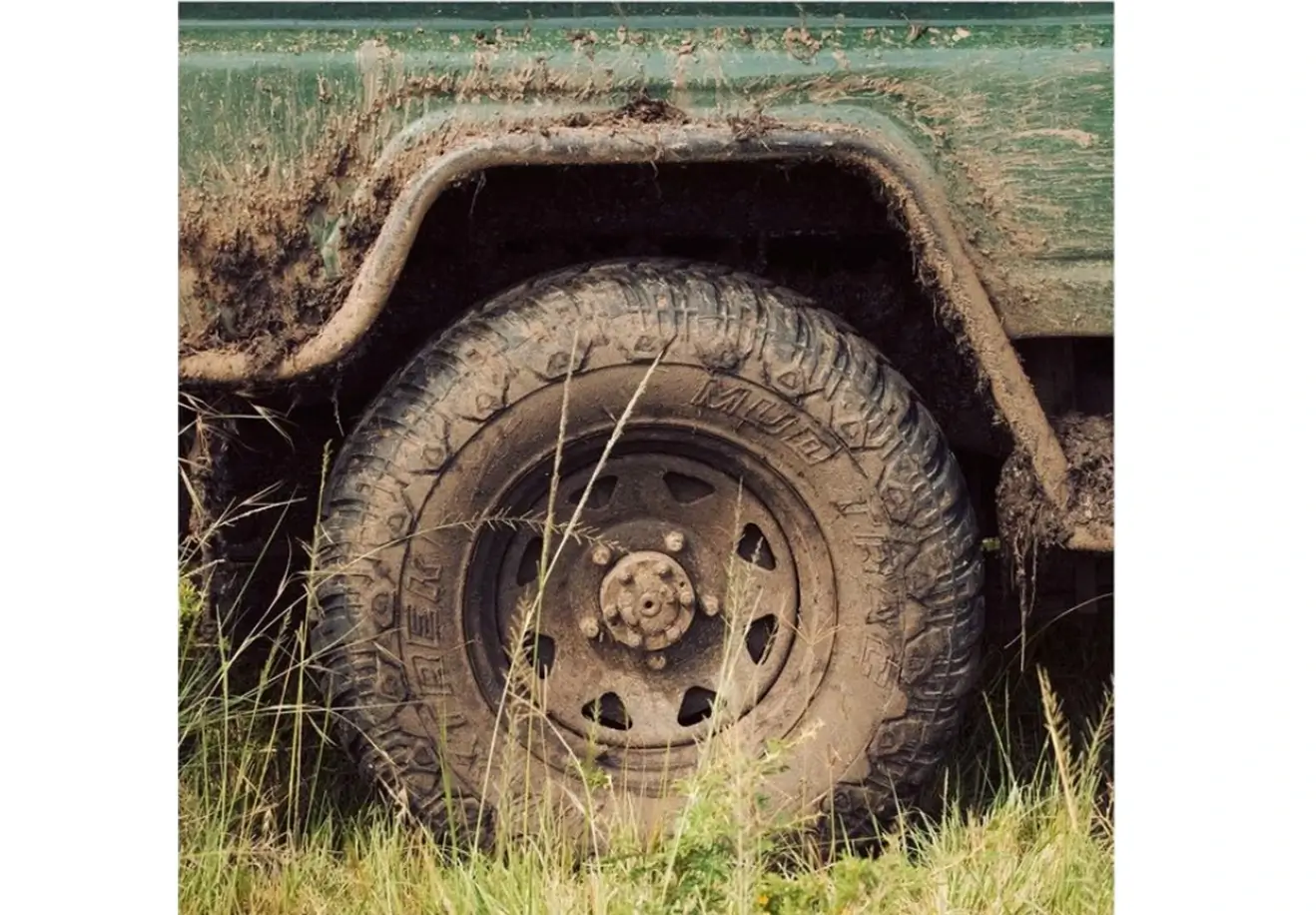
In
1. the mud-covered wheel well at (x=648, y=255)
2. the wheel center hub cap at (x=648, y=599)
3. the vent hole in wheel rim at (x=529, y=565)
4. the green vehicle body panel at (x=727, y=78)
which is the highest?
the green vehicle body panel at (x=727, y=78)

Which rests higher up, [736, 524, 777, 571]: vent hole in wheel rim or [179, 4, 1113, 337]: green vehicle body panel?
[179, 4, 1113, 337]: green vehicle body panel

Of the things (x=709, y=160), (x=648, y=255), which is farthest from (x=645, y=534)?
(x=709, y=160)

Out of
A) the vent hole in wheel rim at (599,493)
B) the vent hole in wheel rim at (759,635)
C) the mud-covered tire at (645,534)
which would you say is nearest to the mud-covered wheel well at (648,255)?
the mud-covered tire at (645,534)

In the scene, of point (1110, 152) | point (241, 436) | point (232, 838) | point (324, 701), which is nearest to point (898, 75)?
point (1110, 152)

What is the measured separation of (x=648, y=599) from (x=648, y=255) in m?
0.62

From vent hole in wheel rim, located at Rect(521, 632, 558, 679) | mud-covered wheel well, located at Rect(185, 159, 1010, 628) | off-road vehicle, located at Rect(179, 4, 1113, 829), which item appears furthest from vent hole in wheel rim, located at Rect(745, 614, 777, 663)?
mud-covered wheel well, located at Rect(185, 159, 1010, 628)

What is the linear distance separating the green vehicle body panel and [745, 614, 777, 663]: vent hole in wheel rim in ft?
2.40

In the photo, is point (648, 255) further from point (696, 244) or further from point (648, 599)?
point (648, 599)

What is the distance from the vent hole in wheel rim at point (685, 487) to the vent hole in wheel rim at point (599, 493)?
9cm

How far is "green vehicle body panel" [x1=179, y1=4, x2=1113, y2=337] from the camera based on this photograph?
255cm

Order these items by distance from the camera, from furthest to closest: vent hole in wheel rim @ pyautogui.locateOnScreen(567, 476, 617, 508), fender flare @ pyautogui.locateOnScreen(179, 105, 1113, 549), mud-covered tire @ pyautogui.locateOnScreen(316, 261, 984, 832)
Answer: vent hole in wheel rim @ pyautogui.locateOnScreen(567, 476, 617, 508)
mud-covered tire @ pyautogui.locateOnScreen(316, 261, 984, 832)
fender flare @ pyautogui.locateOnScreen(179, 105, 1113, 549)

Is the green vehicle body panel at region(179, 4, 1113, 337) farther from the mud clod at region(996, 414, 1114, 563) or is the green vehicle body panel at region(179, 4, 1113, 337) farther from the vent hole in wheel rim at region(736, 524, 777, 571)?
the vent hole in wheel rim at region(736, 524, 777, 571)

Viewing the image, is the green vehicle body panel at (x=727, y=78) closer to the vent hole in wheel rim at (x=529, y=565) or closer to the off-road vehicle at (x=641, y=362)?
the off-road vehicle at (x=641, y=362)

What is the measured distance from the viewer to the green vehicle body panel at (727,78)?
8.38 ft
